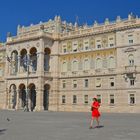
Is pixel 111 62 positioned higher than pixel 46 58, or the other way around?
pixel 46 58

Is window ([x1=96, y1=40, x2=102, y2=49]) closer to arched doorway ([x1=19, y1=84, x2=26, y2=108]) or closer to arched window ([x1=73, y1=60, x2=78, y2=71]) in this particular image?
arched window ([x1=73, y1=60, x2=78, y2=71])

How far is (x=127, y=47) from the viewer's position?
178ft

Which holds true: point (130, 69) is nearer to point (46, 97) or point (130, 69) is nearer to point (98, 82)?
point (98, 82)

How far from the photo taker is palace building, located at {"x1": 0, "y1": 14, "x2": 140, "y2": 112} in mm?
53906

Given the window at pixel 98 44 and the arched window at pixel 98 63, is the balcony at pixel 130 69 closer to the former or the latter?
the arched window at pixel 98 63

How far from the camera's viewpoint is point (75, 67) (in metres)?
62.1

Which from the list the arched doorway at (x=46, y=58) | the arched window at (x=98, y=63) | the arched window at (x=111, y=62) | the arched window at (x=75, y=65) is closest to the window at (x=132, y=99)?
the arched window at (x=111, y=62)

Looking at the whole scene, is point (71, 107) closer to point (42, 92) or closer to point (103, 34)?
point (42, 92)

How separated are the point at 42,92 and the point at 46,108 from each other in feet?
16.2

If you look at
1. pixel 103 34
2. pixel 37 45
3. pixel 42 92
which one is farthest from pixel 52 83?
pixel 103 34

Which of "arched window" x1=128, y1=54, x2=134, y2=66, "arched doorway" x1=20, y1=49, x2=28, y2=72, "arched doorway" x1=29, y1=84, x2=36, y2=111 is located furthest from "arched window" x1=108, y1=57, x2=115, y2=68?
"arched doorway" x1=20, y1=49, x2=28, y2=72

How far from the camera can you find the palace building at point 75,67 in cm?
5391

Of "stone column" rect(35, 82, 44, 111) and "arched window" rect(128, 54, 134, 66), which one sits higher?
"arched window" rect(128, 54, 134, 66)

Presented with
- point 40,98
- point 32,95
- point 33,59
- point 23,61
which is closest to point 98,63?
point 40,98
